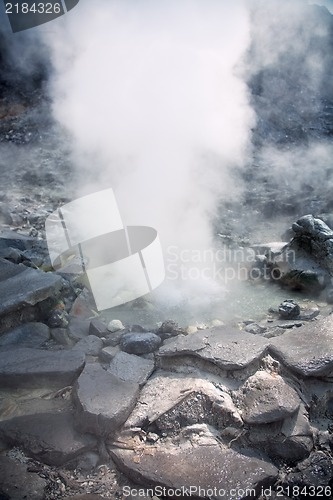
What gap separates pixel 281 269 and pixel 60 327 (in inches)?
99.6

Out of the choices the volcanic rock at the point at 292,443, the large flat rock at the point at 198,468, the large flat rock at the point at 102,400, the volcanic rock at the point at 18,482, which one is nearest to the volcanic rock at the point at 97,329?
the large flat rock at the point at 102,400

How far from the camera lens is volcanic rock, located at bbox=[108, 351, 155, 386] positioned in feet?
7.19

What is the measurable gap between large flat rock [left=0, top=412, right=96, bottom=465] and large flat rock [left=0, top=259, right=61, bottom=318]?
1.02 m

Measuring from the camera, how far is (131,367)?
89.7 inches

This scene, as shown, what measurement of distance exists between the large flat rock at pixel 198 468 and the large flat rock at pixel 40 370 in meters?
0.55

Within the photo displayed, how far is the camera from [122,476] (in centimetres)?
172

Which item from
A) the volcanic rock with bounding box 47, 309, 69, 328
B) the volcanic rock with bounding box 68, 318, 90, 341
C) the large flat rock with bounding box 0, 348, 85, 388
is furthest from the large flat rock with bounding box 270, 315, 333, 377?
the volcanic rock with bounding box 47, 309, 69, 328

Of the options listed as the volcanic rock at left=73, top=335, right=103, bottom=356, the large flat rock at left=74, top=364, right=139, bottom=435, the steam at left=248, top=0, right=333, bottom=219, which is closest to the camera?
the large flat rock at left=74, top=364, right=139, bottom=435

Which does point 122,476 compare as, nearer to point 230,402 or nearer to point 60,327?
point 230,402

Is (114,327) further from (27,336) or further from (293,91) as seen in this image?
(293,91)

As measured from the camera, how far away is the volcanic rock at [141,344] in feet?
8.14

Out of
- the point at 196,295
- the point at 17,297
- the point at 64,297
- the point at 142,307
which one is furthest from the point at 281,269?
the point at 17,297

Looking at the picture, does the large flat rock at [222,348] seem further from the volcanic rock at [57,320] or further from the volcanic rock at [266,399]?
the volcanic rock at [57,320]

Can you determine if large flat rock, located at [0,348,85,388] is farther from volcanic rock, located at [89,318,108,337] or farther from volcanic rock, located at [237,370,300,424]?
volcanic rock, located at [237,370,300,424]
